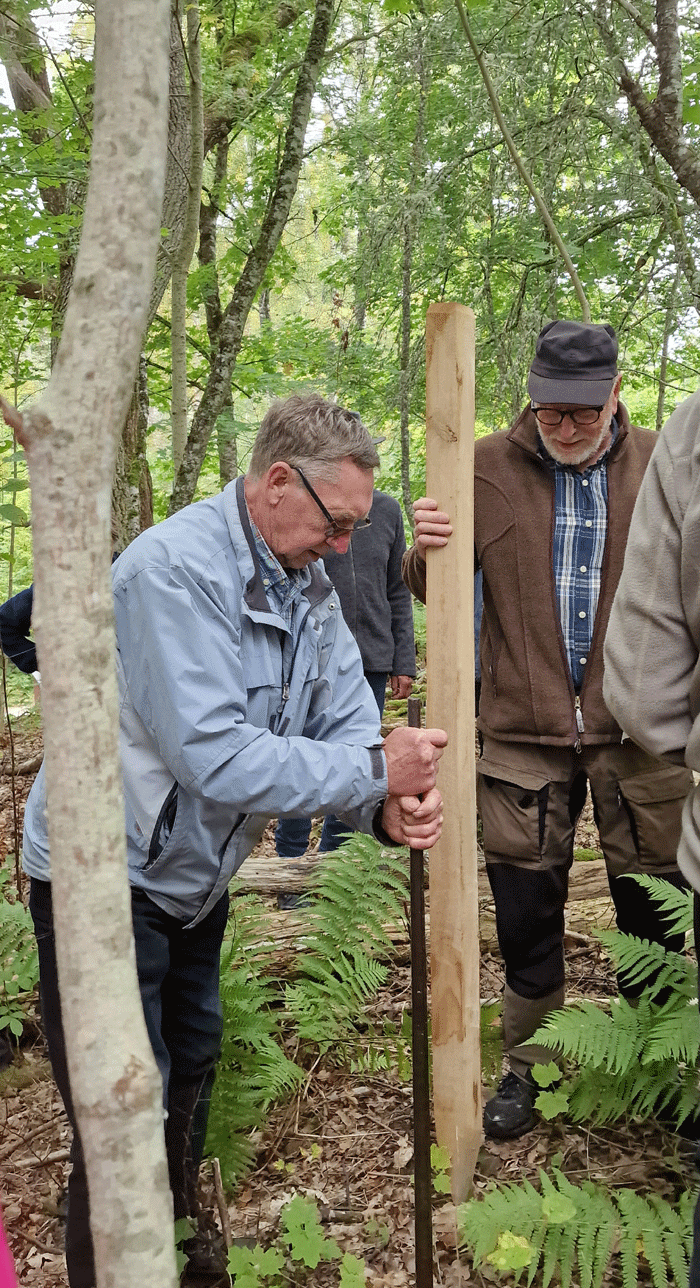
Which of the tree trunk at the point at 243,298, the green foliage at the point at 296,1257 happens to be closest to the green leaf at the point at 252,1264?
the green foliage at the point at 296,1257

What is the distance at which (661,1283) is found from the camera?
7.02ft

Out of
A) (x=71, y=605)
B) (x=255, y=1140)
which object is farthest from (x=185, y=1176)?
(x=71, y=605)

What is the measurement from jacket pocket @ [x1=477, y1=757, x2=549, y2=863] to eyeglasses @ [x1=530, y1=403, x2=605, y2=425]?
1.19 meters

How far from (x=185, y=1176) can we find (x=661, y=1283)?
1316mm

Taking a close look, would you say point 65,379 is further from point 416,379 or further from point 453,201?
point 416,379

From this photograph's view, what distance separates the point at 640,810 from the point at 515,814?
0.41m

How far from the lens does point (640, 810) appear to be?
10.0ft

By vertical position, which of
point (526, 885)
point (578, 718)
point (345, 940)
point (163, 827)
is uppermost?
point (578, 718)

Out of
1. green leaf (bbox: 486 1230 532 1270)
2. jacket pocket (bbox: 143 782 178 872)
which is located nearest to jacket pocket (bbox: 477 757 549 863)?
green leaf (bbox: 486 1230 532 1270)

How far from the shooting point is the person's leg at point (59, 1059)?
2217 millimetres

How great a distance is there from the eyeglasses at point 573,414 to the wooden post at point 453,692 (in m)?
0.54

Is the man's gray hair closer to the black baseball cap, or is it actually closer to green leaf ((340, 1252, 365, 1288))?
the black baseball cap

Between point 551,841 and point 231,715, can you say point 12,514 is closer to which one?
point 231,715

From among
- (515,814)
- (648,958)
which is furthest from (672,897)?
(515,814)
